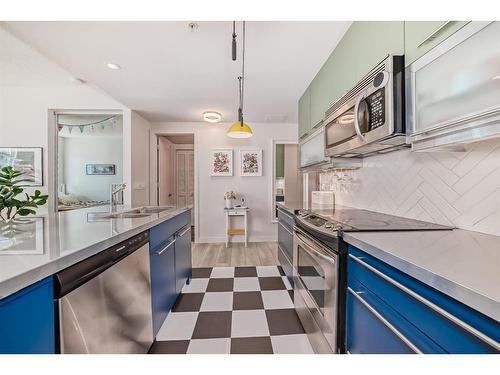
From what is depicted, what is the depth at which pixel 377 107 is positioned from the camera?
3.81 ft

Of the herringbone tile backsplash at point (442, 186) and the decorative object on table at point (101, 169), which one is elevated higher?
the decorative object on table at point (101, 169)

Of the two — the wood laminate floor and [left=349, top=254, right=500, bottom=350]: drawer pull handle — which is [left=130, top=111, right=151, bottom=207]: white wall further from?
[left=349, top=254, right=500, bottom=350]: drawer pull handle

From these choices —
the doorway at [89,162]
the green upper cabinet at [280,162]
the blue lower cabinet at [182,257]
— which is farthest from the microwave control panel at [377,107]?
the doorway at [89,162]

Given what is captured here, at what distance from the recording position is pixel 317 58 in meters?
2.10

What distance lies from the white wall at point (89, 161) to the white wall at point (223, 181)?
696 mm

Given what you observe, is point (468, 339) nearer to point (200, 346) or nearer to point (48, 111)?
point (200, 346)

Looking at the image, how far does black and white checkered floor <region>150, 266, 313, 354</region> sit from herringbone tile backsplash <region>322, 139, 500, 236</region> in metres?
1.17

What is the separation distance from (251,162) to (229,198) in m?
0.84

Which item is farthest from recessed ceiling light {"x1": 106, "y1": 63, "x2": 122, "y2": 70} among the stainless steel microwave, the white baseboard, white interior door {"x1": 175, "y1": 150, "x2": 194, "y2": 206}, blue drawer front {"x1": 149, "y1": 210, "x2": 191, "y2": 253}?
white interior door {"x1": 175, "y1": 150, "x2": 194, "y2": 206}

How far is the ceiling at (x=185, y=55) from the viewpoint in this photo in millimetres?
1699

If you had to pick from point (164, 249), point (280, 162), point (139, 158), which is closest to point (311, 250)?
point (164, 249)

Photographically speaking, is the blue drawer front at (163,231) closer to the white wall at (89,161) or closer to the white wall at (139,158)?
the white wall at (139,158)

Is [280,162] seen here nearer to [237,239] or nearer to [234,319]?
[237,239]

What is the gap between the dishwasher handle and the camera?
28.4 inches
